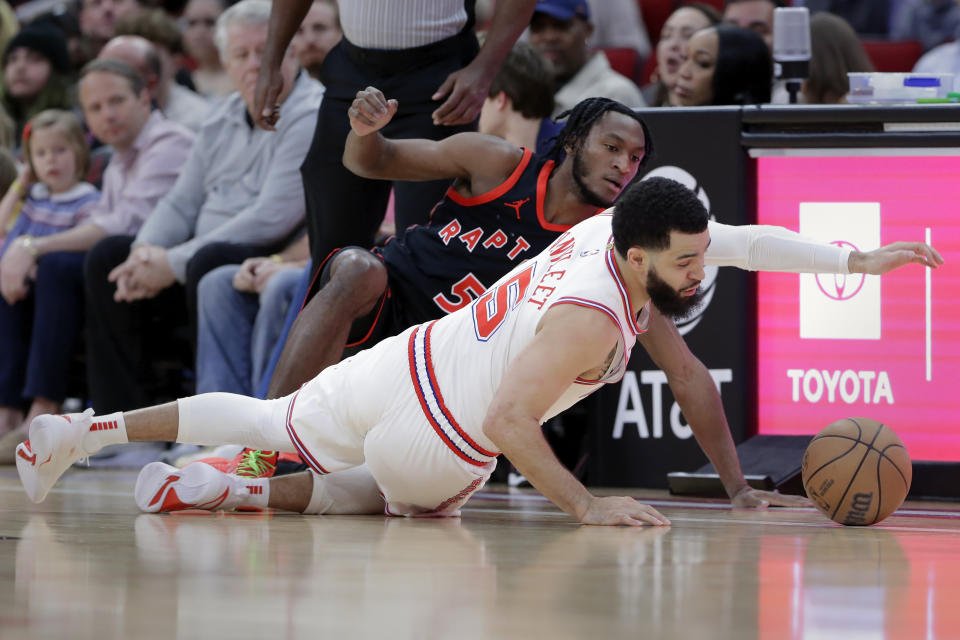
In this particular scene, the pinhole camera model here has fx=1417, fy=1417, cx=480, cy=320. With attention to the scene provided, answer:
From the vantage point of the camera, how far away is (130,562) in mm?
2902

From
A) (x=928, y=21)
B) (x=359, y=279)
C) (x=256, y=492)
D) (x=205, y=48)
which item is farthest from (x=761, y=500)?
(x=205, y=48)

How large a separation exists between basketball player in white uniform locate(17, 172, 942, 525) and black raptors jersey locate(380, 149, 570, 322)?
3.27ft

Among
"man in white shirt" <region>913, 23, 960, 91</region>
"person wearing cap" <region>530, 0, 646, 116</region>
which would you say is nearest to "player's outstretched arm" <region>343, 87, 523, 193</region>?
"person wearing cap" <region>530, 0, 646, 116</region>

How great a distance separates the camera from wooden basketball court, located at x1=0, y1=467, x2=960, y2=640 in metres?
2.15

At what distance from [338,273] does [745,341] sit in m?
1.61

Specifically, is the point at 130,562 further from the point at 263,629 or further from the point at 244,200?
the point at 244,200

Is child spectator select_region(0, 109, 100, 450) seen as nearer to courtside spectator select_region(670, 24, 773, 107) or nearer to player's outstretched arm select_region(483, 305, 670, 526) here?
courtside spectator select_region(670, 24, 773, 107)

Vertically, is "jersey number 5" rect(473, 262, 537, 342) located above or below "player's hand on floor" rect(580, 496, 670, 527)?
above

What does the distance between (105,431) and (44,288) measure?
10.6ft

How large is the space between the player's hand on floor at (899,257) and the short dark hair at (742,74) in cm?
205

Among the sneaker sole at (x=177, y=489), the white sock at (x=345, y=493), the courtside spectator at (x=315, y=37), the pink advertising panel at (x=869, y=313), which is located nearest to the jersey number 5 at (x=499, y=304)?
the white sock at (x=345, y=493)

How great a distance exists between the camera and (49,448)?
159 inches

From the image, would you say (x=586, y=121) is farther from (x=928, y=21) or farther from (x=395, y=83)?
(x=928, y=21)

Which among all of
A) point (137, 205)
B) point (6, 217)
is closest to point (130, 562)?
point (137, 205)
